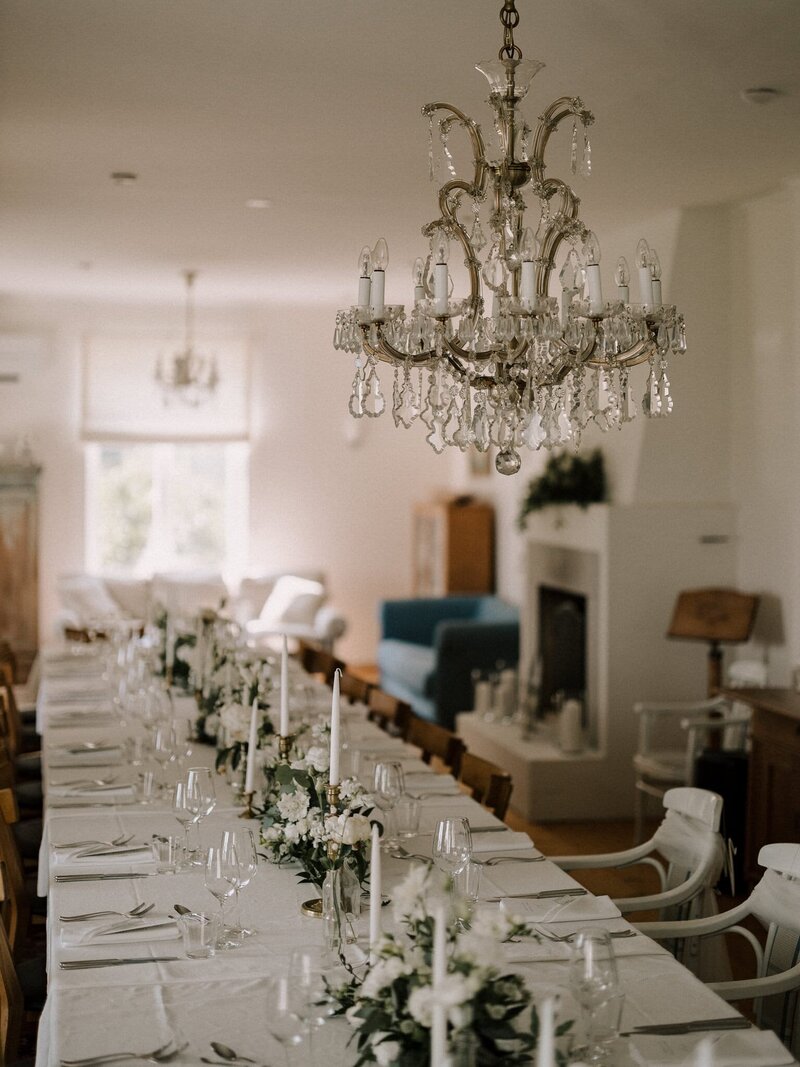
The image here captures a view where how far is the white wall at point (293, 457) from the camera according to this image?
10773 millimetres

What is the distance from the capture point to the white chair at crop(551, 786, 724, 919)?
3.08 meters

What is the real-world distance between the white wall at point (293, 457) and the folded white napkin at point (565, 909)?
871cm


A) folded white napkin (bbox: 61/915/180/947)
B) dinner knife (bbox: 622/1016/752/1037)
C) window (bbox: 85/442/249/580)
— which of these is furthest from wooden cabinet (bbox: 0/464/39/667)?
dinner knife (bbox: 622/1016/752/1037)

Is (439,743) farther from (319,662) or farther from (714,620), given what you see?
(319,662)

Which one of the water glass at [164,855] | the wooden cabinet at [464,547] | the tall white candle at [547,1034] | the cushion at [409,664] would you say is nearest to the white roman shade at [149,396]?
the wooden cabinet at [464,547]

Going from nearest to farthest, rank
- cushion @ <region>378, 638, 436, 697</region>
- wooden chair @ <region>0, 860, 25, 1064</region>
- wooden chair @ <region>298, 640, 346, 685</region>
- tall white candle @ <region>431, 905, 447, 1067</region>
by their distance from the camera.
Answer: tall white candle @ <region>431, 905, 447, 1067</region>
wooden chair @ <region>0, 860, 25, 1064</region>
wooden chair @ <region>298, 640, 346, 685</region>
cushion @ <region>378, 638, 436, 697</region>

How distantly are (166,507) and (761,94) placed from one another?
7.95 metres

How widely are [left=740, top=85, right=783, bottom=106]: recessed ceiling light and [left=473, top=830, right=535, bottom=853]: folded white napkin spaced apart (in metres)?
2.70

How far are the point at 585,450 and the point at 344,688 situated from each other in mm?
2195

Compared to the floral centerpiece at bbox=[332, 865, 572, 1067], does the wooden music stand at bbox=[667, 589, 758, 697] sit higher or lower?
higher

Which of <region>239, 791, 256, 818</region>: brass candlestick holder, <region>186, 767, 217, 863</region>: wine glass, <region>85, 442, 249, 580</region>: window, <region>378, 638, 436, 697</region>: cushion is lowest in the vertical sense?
<region>378, 638, 436, 697</region>: cushion

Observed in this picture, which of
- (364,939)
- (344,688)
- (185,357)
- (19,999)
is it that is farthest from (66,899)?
(185,357)

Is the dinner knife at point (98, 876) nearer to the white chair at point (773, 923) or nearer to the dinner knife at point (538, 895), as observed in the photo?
the dinner knife at point (538, 895)

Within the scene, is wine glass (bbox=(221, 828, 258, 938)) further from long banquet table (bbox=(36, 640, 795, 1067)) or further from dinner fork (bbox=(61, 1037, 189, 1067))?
dinner fork (bbox=(61, 1037, 189, 1067))
